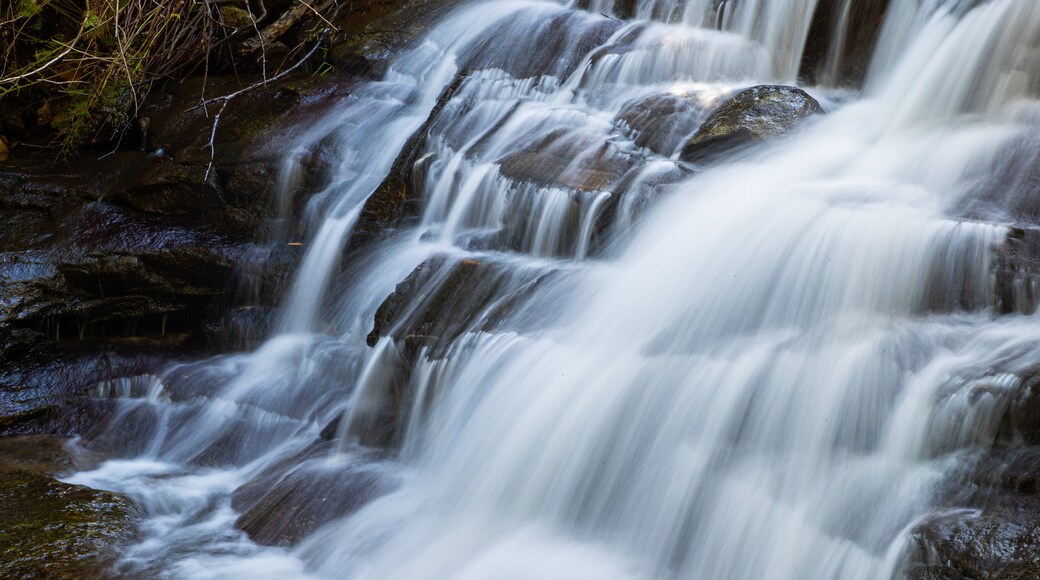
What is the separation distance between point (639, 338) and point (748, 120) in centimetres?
160

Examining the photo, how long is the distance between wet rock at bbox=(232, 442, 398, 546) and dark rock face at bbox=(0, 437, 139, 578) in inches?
21.0

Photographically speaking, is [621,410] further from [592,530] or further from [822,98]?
[822,98]

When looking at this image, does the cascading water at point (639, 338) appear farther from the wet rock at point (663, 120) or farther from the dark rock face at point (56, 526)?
the dark rock face at point (56, 526)

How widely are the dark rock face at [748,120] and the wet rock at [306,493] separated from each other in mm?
2411

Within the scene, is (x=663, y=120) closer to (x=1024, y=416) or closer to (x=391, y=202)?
(x=391, y=202)

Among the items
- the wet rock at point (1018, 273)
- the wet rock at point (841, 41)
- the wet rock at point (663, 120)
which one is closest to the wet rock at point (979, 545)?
the wet rock at point (1018, 273)

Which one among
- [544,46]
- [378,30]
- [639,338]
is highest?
[544,46]

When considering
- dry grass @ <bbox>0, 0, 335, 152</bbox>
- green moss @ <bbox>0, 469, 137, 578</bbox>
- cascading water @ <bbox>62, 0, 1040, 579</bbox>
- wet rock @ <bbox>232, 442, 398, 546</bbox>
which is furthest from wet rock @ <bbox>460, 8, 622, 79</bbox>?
green moss @ <bbox>0, 469, 137, 578</bbox>

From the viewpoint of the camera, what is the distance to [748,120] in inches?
217

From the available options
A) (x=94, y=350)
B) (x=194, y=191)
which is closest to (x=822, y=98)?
(x=194, y=191)

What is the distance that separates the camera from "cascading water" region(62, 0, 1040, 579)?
374 cm

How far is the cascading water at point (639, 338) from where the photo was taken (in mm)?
3736

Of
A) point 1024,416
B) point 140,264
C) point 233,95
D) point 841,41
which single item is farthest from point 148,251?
point 1024,416

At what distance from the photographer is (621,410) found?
432cm
